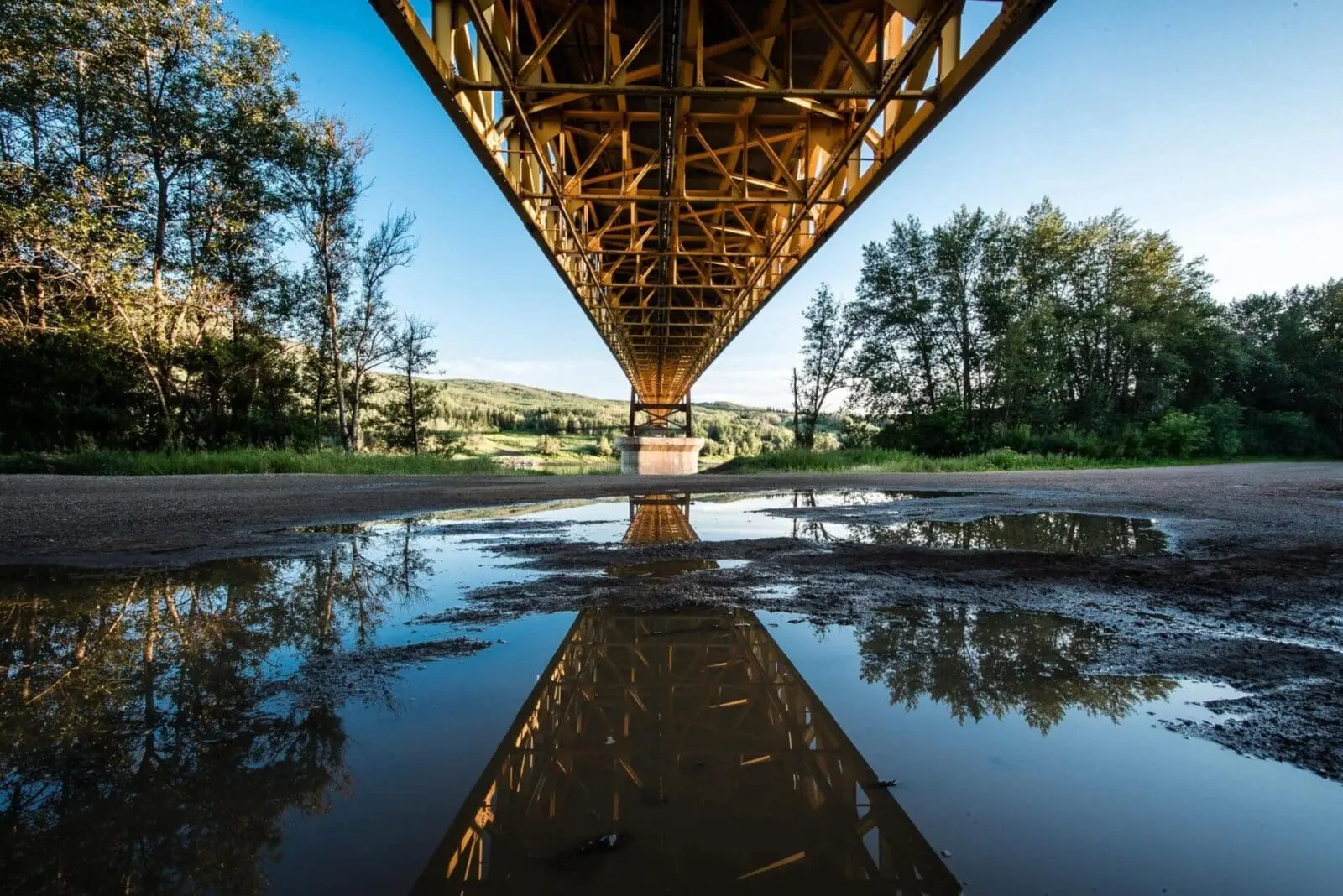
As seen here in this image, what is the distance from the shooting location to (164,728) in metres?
1.55

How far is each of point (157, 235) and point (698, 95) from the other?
19972mm

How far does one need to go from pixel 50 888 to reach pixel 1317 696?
3072mm

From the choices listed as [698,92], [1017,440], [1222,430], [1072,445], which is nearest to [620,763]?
[698,92]

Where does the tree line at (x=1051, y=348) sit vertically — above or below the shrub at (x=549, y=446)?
above

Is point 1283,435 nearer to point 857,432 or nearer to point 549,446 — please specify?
point 857,432

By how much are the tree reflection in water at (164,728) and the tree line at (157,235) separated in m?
16.9

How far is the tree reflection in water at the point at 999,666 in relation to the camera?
172cm

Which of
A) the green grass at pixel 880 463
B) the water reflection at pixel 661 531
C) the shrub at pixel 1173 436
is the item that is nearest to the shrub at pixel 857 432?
the green grass at pixel 880 463

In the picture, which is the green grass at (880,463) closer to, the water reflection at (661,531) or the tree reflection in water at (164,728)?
the water reflection at (661,531)

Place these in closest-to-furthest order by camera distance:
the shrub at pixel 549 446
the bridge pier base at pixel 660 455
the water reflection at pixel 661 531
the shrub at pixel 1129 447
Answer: the water reflection at pixel 661 531 < the shrub at pixel 1129 447 < the bridge pier base at pixel 660 455 < the shrub at pixel 549 446

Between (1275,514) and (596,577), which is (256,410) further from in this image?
(1275,514)

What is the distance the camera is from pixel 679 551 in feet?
14.2

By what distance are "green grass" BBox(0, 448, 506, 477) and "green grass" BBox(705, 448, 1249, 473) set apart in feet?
35.4

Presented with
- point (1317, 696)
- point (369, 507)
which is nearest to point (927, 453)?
point (369, 507)
